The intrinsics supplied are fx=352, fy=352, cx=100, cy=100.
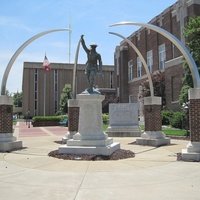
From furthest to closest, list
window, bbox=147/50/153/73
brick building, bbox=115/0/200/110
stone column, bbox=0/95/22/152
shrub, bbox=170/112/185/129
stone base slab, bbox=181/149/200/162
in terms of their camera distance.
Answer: window, bbox=147/50/153/73 < brick building, bbox=115/0/200/110 < shrub, bbox=170/112/185/129 < stone column, bbox=0/95/22/152 < stone base slab, bbox=181/149/200/162

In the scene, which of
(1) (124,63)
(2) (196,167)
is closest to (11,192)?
(2) (196,167)

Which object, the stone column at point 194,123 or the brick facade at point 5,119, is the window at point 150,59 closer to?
the brick facade at point 5,119

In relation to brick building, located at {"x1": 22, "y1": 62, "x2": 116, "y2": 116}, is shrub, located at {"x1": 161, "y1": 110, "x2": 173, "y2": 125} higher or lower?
lower

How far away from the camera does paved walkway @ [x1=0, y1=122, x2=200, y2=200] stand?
7379 mm

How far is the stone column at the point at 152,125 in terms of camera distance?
59.7 feet

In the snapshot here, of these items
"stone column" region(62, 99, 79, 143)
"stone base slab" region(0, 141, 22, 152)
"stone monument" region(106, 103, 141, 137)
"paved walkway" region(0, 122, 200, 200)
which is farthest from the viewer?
"stone monument" region(106, 103, 141, 137)

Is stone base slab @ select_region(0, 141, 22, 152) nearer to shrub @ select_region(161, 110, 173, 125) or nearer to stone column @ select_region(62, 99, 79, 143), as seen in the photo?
stone column @ select_region(62, 99, 79, 143)

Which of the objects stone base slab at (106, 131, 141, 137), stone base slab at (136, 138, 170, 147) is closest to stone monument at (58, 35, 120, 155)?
stone base slab at (136, 138, 170, 147)

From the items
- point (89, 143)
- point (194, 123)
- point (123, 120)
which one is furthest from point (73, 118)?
point (194, 123)

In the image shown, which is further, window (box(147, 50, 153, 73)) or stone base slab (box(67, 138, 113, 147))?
window (box(147, 50, 153, 73))

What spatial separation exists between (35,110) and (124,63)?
29.9 meters

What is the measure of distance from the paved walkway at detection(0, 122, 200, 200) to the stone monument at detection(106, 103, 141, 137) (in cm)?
1202

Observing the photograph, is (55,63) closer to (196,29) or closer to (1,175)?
(196,29)

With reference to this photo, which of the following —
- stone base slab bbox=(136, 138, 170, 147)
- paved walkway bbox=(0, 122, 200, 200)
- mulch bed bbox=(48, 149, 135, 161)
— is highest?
stone base slab bbox=(136, 138, 170, 147)
